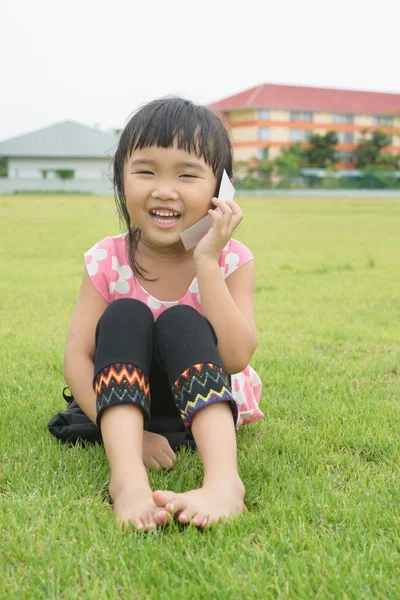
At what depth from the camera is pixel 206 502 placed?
5.44 feet

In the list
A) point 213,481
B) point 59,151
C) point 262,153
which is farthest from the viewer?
point 262,153

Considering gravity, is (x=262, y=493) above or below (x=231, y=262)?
below

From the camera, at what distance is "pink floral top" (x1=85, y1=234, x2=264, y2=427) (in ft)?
7.41

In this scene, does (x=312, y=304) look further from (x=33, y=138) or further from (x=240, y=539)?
(x=33, y=138)

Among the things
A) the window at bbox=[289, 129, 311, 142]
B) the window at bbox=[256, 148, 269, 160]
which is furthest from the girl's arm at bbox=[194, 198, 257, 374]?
the window at bbox=[289, 129, 311, 142]

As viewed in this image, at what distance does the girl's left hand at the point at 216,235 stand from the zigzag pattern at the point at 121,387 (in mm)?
423

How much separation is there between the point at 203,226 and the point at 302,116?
6021 centimetres

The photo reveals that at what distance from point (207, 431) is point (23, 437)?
713 millimetres

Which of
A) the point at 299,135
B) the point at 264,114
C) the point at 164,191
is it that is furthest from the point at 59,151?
the point at 164,191

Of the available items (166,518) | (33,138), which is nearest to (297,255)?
(166,518)

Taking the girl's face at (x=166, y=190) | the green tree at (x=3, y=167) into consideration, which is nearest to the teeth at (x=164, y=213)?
the girl's face at (x=166, y=190)

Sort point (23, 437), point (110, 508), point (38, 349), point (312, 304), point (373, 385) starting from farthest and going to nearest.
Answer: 1. point (312, 304)
2. point (38, 349)
3. point (373, 385)
4. point (23, 437)
5. point (110, 508)

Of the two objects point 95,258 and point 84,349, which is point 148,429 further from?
point 95,258

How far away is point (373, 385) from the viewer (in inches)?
118
